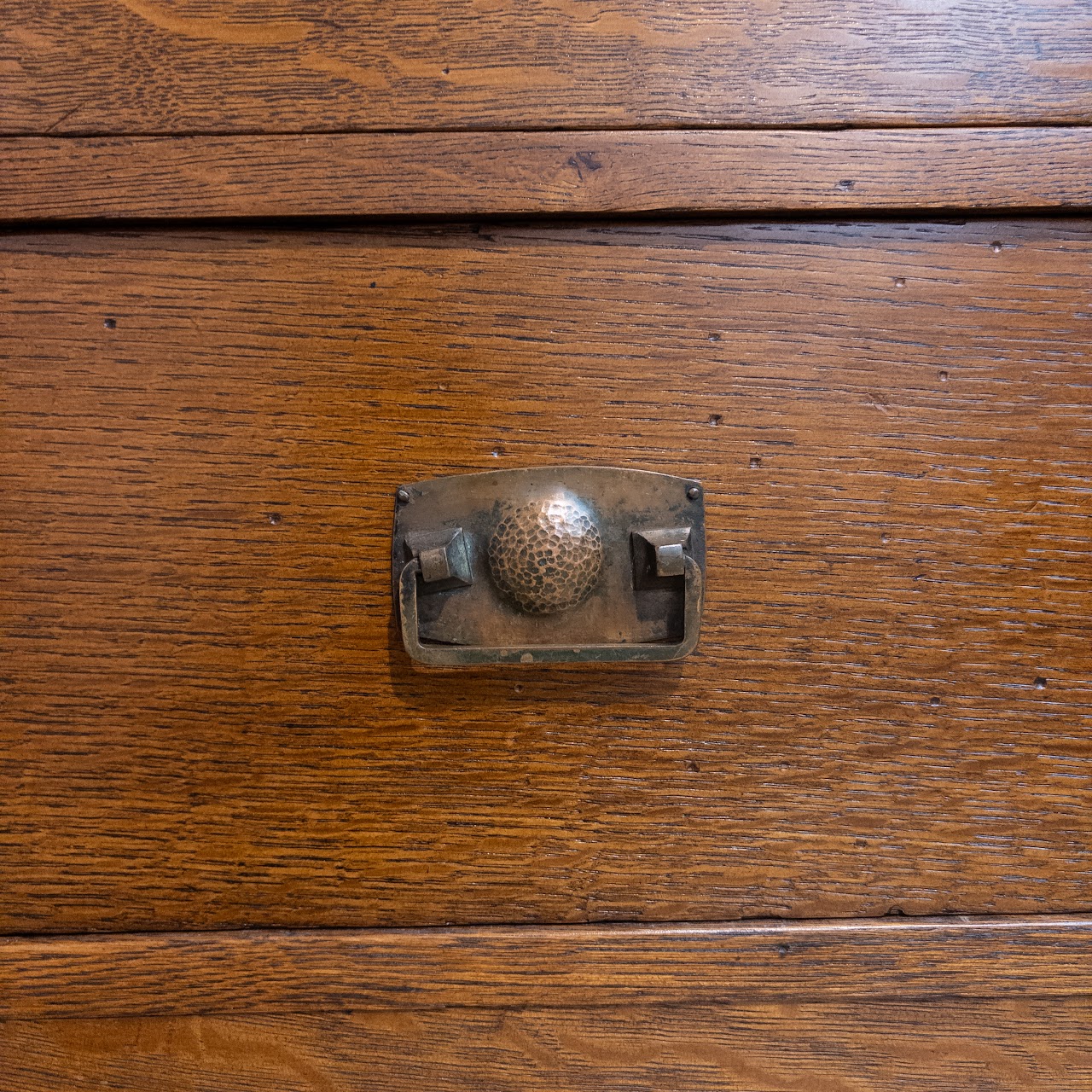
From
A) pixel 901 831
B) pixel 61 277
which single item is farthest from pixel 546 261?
pixel 901 831

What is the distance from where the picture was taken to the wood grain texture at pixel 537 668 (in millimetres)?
458

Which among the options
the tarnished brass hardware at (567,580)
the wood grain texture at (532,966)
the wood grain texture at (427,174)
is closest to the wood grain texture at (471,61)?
the wood grain texture at (427,174)

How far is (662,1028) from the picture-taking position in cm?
49

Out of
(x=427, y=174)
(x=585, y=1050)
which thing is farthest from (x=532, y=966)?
(x=427, y=174)

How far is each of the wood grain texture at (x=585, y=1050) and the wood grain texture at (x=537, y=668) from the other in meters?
0.06

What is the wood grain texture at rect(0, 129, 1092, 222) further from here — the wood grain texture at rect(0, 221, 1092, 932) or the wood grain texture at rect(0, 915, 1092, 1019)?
the wood grain texture at rect(0, 915, 1092, 1019)

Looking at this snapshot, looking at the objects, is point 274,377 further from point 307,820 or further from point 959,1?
point 959,1

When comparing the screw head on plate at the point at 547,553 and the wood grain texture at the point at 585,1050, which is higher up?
the screw head on plate at the point at 547,553

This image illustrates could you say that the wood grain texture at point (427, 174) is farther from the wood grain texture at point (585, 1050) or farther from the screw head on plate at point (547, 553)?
the wood grain texture at point (585, 1050)

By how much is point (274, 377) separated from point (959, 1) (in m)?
0.41

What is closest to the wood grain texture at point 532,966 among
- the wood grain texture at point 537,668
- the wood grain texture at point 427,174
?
the wood grain texture at point 537,668

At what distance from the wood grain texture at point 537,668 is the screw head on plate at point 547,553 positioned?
4cm

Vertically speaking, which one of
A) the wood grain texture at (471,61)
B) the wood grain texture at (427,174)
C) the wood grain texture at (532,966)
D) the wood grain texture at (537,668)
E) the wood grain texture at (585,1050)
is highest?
the wood grain texture at (471,61)

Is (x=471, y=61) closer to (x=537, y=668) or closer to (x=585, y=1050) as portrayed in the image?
(x=537, y=668)
